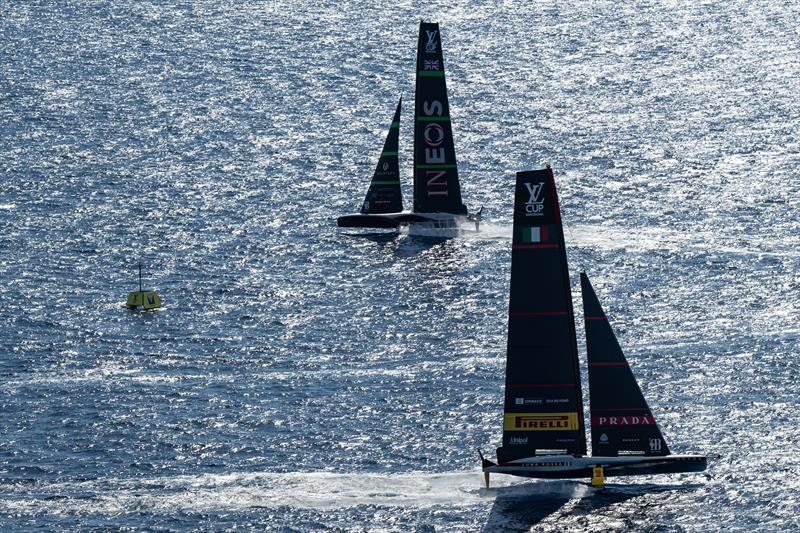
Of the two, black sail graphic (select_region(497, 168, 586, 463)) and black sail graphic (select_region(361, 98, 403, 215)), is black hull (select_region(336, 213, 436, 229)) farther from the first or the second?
black sail graphic (select_region(497, 168, 586, 463))

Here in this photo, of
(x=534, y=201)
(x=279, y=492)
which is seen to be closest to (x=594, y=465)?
(x=534, y=201)

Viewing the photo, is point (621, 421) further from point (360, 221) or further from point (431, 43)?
point (431, 43)

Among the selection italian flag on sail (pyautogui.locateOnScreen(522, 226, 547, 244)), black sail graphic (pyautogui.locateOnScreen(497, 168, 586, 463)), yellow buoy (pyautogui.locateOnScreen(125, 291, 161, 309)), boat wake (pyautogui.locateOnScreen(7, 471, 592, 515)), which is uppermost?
yellow buoy (pyautogui.locateOnScreen(125, 291, 161, 309))

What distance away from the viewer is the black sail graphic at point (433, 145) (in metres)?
135

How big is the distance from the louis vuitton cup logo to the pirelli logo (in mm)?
54352

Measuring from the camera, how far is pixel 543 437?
84.9 meters

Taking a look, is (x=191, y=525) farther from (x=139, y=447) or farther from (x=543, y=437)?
(x=543, y=437)

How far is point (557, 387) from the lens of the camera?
3312 inches

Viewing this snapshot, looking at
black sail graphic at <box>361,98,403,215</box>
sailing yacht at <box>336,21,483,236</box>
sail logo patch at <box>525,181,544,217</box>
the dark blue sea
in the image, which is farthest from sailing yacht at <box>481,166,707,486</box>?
black sail graphic at <box>361,98,403,215</box>

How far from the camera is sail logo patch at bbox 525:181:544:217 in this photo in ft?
267

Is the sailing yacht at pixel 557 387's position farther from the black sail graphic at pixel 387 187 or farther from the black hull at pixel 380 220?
the black sail graphic at pixel 387 187

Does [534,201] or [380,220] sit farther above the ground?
[380,220]

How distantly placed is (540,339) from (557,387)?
8.12ft

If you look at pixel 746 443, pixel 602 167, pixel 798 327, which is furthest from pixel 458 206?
pixel 746 443
